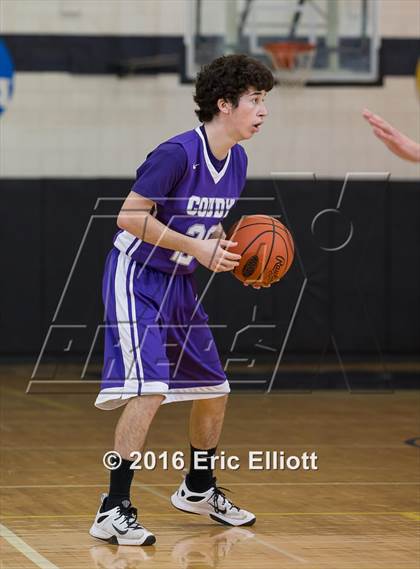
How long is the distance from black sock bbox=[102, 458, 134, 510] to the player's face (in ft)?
4.98

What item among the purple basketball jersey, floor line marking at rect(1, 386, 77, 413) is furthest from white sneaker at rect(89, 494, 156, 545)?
floor line marking at rect(1, 386, 77, 413)

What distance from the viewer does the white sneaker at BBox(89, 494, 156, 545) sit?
17.5 ft

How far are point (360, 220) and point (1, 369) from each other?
4105mm

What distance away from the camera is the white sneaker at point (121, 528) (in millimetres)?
5348

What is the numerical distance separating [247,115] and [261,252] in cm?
64

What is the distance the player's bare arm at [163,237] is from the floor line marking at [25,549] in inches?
53.9

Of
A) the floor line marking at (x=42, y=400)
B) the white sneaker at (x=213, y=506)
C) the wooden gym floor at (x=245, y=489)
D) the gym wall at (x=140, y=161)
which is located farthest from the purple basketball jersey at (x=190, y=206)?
the gym wall at (x=140, y=161)

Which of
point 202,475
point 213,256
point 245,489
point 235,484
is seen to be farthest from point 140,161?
point 213,256

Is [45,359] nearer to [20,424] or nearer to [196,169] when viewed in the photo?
[20,424]

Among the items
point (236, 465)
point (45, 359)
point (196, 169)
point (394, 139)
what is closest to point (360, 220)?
point (45, 359)

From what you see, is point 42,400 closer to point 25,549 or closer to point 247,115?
point 25,549

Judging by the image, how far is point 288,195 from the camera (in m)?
13.4

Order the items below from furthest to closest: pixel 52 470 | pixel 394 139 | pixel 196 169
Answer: pixel 52 470, pixel 196 169, pixel 394 139

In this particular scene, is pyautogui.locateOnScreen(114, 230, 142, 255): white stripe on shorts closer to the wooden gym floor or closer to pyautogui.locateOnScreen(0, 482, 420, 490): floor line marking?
the wooden gym floor
